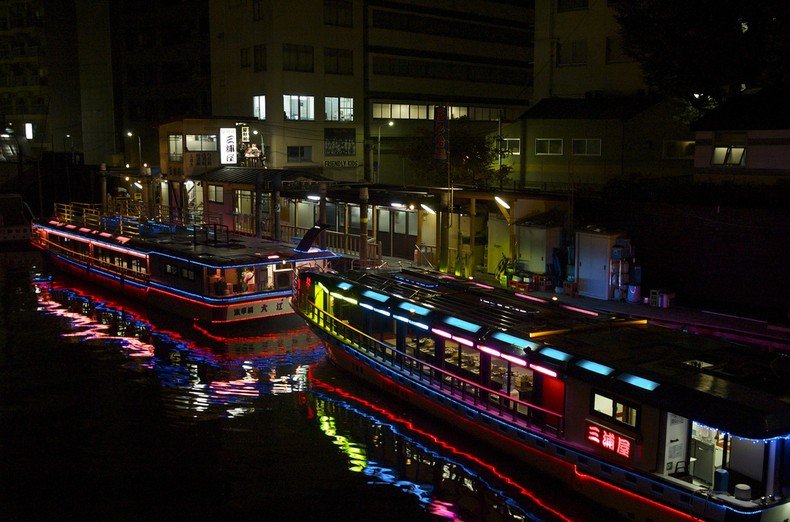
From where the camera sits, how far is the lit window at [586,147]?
141 feet

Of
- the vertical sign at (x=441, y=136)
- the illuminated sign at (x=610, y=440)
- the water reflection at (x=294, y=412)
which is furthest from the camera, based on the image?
the vertical sign at (x=441, y=136)

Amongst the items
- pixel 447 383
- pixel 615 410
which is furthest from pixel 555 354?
pixel 447 383

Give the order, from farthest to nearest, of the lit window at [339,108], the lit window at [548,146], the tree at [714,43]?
the lit window at [339,108]
the lit window at [548,146]
the tree at [714,43]

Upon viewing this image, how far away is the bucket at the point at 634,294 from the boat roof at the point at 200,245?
43.8 ft

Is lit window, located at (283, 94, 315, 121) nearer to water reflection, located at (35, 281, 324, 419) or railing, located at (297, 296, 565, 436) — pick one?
water reflection, located at (35, 281, 324, 419)

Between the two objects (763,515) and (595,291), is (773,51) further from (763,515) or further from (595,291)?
(763,515)

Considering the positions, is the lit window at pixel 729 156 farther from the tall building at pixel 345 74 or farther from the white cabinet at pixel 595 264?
the tall building at pixel 345 74

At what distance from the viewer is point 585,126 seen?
43375mm

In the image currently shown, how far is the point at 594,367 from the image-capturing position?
16.5 meters

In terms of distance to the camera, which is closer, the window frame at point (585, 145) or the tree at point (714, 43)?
the tree at point (714, 43)

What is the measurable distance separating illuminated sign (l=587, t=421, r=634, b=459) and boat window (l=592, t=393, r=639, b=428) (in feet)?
0.94

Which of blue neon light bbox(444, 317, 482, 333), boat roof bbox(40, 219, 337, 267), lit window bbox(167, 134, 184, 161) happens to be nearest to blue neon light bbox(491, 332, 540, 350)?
blue neon light bbox(444, 317, 482, 333)

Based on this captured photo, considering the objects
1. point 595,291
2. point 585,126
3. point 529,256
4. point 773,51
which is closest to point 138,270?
point 529,256

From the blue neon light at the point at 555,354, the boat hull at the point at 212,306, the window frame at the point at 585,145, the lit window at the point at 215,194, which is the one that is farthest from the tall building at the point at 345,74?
the blue neon light at the point at 555,354
